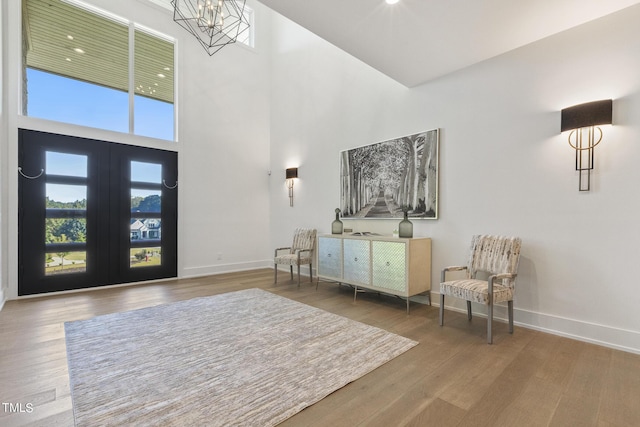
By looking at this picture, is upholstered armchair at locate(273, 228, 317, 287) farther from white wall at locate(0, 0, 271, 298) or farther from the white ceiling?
the white ceiling

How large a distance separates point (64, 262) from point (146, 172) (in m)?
1.90

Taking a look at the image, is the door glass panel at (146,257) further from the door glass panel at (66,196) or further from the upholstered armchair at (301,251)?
the upholstered armchair at (301,251)

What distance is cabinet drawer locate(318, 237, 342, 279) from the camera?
4422 millimetres

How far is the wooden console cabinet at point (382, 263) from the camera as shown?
11.8 feet

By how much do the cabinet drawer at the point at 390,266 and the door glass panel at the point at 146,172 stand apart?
4.25 m

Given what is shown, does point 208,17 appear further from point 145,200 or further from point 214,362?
point 214,362

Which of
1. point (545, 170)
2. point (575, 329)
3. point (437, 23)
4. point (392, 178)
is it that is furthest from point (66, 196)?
point (575, 329)

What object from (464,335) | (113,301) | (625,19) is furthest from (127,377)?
(625,19)

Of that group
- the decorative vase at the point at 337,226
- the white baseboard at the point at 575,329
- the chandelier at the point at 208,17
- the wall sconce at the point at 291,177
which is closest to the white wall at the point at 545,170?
the white baseboard at the point at 575,329

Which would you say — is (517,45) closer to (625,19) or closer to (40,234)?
(625,19)

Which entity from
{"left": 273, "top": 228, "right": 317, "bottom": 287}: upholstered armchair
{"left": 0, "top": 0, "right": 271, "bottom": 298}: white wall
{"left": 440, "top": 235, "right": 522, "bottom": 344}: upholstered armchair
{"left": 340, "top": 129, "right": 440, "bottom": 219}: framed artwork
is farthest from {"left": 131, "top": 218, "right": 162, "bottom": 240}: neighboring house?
{"left": 440, "top": 235, "right": 522, "bottom": 344}: upholstered armchair

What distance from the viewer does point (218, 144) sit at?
20.0 feet

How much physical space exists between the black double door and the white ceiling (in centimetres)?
404

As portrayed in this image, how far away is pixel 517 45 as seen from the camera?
3.01 m
